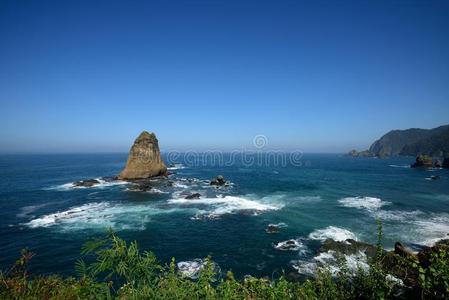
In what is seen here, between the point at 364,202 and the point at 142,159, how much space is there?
188 ft

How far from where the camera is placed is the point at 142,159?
7562cm

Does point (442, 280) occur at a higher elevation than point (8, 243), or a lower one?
higher

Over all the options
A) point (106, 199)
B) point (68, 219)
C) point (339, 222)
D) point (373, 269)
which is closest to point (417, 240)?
point (339, 222)

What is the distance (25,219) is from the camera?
3847 cm

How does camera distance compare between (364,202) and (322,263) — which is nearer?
(322,263)

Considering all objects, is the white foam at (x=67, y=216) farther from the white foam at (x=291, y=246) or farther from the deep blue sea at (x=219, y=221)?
the white foam at (x=291, y=246)

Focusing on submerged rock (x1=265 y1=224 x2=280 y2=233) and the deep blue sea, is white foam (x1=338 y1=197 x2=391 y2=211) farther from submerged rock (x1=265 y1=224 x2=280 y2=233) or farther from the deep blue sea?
submerged rock (x1=265 y1=224 x2=280 y2=233)

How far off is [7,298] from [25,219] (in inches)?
1572

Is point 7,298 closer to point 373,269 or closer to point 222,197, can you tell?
point 373,269

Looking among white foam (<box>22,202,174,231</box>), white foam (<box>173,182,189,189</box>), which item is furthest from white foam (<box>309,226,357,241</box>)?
white foam (<box>173,182,189,189</box>)

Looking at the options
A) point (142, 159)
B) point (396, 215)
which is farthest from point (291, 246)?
point (142, 159)

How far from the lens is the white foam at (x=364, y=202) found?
1762 inches

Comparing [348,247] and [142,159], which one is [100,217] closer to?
[348,247]

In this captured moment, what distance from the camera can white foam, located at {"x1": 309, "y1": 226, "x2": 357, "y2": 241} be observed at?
29859 mm
